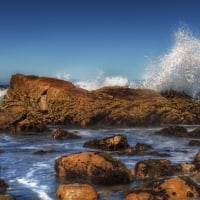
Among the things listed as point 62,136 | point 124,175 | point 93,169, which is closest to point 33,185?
point 93,169

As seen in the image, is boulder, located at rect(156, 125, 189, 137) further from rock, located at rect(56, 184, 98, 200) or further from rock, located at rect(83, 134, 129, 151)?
rock, located at rect(56, 184, 98, 200)

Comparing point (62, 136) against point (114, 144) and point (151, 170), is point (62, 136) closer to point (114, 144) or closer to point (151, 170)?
point (114, 144)

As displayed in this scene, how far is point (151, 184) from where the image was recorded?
1204cm

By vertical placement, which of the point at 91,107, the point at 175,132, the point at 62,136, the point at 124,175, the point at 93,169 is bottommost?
the point at 124,175

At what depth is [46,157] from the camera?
58.4 ft

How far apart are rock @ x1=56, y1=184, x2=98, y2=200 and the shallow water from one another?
24cm

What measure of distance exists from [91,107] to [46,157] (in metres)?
13.1

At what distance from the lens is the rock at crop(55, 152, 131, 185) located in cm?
1330

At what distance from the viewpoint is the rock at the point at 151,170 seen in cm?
1384

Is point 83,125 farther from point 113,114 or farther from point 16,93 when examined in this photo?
point 16,93

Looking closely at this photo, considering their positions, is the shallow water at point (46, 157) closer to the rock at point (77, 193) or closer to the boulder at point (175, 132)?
the rock at point (77, 193)

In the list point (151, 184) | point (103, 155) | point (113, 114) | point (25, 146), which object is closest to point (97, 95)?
point (113, 114)

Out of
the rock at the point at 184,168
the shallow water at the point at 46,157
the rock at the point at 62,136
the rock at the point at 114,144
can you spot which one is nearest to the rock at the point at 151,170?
the rock at the point at 184,168

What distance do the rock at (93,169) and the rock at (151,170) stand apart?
0.43m
